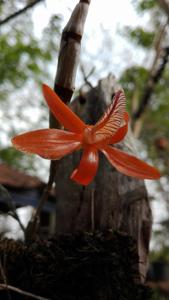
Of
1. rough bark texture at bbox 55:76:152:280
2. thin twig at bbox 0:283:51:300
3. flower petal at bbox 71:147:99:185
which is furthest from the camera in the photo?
rough bark texture at bbox 55:76:152:280

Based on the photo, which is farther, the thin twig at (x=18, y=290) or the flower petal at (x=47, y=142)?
the thin twig at (x=18, y=290)

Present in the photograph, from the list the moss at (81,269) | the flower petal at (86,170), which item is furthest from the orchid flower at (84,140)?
the moss at (81,269)

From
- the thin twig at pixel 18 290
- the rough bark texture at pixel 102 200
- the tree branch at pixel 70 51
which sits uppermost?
the tree branch at pixel 70 51

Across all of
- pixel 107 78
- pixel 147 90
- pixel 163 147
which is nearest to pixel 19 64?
pixel 147 90

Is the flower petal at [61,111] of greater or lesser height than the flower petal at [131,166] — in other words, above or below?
above

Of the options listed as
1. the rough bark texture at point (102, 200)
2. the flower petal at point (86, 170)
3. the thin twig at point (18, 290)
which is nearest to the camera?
the flower petal at point (86, 170)

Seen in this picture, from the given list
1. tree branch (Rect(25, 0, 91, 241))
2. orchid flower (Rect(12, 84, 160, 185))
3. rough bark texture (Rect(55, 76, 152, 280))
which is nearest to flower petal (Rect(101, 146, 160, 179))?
orchid flower (Rect(12, 84, 160, 185))

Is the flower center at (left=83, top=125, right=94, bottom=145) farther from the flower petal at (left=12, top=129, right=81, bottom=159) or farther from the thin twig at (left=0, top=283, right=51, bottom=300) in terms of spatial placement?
the thin twig at (left=0, top=283, right=51, bottom=300)

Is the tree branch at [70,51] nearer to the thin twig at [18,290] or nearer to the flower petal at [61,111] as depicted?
the flower petal at [61,111]
